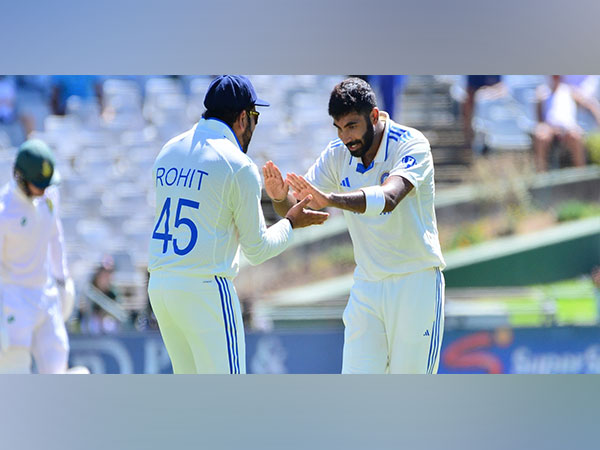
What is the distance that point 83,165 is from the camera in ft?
24.5

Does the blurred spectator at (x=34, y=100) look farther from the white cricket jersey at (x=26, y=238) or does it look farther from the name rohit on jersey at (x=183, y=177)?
the name rohit on jersey at (x=183, y=177)

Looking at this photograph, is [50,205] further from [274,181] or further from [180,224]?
[180,224]

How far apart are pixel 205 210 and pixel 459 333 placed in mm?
3810

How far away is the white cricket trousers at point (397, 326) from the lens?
442 cm

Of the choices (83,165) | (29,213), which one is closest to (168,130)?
(83,165)

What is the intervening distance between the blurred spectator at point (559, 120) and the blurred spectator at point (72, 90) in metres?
3.41

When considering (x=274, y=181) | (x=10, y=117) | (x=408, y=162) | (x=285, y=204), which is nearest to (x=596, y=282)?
(x=408, y=162)

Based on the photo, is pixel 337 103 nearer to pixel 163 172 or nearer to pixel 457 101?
pixel 163 172

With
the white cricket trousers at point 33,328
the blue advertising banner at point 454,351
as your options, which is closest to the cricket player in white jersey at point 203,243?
the white cricket trousers at point 33,328

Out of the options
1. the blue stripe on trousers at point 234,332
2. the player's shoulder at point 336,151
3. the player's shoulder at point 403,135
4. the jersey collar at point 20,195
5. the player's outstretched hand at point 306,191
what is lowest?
the blue stripe on trousers at point 234,332

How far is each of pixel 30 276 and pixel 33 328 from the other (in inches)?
13.9

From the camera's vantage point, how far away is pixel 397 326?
4434 mm

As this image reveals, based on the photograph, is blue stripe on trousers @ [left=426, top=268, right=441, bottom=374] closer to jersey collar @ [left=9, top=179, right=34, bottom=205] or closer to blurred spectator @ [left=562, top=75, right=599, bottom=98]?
jersey collar @ [left=9, top=179, right=34, bottom=205]

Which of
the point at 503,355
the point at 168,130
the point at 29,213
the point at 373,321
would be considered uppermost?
the point at 168,130
